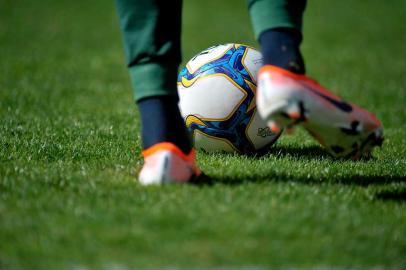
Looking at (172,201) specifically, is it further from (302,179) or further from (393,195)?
(393,195)

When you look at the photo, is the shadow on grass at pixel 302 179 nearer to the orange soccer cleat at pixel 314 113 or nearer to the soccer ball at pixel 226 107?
the orange soccer cleat at pixel 314 113

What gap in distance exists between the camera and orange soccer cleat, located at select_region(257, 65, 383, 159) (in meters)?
2.91

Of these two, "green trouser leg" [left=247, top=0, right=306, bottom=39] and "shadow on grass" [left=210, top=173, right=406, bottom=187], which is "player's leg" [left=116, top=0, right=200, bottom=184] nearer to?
"shadow on grass" [left=210, top=173, right=406, bottom=187]

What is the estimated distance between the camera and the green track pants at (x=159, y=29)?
3137 mm

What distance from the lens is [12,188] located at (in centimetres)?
310

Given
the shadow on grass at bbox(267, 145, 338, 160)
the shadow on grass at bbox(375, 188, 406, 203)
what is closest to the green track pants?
the shadow on grass at bbox(375, 188, 406, 203)

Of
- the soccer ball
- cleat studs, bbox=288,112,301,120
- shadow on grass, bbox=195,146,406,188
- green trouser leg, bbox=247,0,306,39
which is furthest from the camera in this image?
the soccer ball

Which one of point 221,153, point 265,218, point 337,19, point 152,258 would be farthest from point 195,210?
point 337,19

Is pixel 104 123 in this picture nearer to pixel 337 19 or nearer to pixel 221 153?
pixel 221 153

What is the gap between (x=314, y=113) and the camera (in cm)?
298

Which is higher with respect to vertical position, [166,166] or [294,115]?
[294,115]

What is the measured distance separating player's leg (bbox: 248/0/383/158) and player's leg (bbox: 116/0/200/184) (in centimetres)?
43

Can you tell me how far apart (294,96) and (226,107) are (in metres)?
1.29

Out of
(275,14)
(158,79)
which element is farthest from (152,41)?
(275,14)
